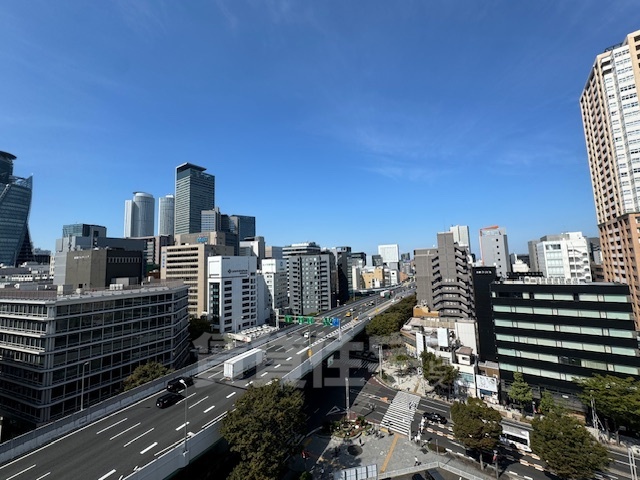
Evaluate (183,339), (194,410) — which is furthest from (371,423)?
(183,339)

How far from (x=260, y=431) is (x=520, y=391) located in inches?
1678

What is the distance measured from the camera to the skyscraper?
179 meters

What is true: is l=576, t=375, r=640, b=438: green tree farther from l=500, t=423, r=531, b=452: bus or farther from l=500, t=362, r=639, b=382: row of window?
l=500, t=423, r=531, b=452: bus

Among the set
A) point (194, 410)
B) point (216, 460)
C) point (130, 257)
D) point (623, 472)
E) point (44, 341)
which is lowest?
point (623, 472)

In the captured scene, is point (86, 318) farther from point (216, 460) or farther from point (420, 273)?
point (420, 273)

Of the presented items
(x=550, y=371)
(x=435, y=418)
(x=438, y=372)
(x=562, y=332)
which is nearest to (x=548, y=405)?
(x=550, y=371)

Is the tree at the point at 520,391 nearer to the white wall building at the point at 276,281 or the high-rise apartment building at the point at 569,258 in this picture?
the high-rise apartment building at the point at 569,258

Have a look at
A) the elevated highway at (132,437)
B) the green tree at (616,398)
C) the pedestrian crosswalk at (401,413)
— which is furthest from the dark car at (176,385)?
the green tree at (616,398)

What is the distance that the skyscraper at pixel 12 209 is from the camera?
179 m

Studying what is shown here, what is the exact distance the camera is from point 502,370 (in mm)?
52469

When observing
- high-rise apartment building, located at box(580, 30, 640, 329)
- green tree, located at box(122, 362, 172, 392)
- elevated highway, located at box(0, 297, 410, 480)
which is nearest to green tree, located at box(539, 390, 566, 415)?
elevated highway, located at box(0, 297, 410, 480)

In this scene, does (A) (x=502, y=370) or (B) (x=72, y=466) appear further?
(A) (x=502, y=370)

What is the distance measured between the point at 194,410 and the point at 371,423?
27.9 m

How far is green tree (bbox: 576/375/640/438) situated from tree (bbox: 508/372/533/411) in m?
6.89
